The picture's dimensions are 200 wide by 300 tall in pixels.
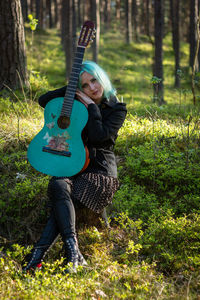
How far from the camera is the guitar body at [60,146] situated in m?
2.73

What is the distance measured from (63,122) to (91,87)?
1.42ft

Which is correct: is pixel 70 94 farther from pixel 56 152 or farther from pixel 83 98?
pixel 56 152

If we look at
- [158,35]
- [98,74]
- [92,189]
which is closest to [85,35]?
[98,74]

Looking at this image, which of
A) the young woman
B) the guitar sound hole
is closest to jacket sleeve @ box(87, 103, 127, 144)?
the young woman

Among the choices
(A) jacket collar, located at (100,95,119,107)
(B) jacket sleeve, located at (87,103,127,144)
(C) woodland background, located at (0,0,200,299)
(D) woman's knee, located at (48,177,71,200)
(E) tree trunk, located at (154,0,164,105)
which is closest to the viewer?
(C) woodland background, located at (0,0,200,299)

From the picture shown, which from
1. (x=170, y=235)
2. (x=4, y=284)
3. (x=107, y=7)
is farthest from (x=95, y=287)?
(x=107, y=7)

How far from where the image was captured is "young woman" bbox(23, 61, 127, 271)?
8.39 feet

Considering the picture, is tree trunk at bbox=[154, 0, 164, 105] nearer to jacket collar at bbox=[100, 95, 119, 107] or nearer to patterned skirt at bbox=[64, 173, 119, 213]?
jacket collar at bbox=[100, 95, 119, 107]

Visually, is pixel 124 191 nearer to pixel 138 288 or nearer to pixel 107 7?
pixel 138 288

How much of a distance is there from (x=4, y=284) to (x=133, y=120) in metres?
3.65

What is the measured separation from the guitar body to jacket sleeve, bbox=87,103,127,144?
68 millimetres

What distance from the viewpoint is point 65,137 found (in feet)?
9.18

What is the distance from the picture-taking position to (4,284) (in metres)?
2.35

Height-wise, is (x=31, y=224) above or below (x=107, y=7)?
below
